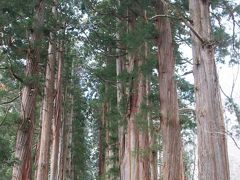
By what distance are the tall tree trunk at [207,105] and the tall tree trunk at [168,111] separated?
9.07 ft

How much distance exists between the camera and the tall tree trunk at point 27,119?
7.35m

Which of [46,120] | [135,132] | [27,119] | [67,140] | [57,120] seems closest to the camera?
[27,119]

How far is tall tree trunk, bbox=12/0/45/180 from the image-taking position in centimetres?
735

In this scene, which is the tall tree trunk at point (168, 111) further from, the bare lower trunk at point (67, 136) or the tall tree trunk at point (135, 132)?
the bare lower trunk at point (67, 136)

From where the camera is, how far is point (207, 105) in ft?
17.5

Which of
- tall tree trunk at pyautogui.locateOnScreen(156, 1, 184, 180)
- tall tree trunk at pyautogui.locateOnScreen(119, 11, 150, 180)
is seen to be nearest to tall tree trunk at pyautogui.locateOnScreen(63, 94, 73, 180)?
tall tree trunk at pyautogui.locateOnScreen(119, 11, 150, 180)

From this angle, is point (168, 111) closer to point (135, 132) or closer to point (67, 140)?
point (135, 132)

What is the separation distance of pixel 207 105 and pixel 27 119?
141 inches

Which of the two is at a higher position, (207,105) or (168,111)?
(168,111)

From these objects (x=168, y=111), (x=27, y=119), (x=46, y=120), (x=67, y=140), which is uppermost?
(x=67, y=140)

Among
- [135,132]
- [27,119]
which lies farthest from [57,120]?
[27,119]

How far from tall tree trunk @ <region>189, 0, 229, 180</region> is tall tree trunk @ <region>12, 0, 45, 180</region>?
3.40 metres

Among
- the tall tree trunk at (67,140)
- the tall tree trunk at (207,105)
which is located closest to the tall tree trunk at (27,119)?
the tall tree trunk at (207,105)

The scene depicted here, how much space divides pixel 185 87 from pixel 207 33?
27.6 ft
